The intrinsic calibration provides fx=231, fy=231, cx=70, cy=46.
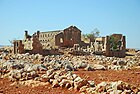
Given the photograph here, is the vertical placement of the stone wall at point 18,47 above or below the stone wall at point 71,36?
below

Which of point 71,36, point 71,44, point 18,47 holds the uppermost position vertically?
point 71,36

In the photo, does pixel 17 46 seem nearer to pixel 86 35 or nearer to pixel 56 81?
pixel 56 81

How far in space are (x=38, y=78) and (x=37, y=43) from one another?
888 inches

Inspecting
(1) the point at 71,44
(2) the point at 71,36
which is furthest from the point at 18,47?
(2) the point at 71,36

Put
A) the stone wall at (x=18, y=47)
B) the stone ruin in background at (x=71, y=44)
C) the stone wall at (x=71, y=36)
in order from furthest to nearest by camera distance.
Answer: the stone wall at (x=71, y=36) → the stone ruin in background at (x=71, y=44) → the stone wall at (x=18, y=47)

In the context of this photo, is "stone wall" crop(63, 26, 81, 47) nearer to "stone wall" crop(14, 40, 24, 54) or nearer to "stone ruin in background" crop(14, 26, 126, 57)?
"stone ruin in background" crop(14, 26, 126, 57)

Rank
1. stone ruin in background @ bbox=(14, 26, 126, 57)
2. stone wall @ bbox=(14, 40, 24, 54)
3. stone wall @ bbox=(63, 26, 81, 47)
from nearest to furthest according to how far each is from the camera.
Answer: stone wall @ bbox=(14, 40, 24, 54), stone ruin in background @ bbox=(14, 26, 126, 57), stone wall @ bbox=(63, 26, 81, 47)

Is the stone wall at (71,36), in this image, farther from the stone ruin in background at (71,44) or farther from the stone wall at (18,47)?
the stone wall at (18,47)

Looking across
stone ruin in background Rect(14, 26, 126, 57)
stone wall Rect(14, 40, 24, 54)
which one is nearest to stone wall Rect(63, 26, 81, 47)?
stone ruin in background Rect(14, 26, 126, 57)

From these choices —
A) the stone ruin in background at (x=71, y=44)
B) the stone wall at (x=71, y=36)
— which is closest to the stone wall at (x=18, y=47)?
the stone ruin in background at (x=71, y=44)

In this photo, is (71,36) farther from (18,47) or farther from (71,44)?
(18,47)

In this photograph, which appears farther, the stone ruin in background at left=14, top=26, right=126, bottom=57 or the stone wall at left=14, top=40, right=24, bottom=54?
the stone ruin in background at left=14, top=26, right=126, bottom=57

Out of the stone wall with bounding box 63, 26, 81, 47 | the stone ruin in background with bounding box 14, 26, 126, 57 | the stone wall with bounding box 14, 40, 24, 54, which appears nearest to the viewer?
the stone wall with bounding box 14, 40, 24, 54

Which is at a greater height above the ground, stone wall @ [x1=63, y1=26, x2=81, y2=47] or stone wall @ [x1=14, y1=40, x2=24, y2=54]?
stone wall @ [x1=63, y1=26, x2=81, y2=47]
